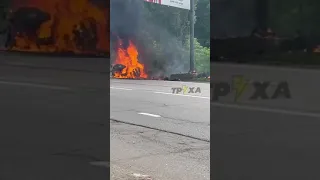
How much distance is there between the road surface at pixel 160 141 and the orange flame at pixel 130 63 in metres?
12.0

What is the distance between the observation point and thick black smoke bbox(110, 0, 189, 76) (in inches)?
880

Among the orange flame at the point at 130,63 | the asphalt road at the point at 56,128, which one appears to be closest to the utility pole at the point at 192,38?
the orange flame at the point at 130,63

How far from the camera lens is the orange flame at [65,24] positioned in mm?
3125

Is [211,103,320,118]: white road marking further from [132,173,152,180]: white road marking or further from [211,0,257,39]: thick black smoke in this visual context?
[132,173,152,180]: white road marking

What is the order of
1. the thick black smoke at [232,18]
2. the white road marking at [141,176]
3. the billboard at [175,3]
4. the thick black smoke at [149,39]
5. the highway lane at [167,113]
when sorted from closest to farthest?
the thick black smoke at [232,18], the white road marking at [141,176], the highway lane at [167,113], the thick black smoke at [149,39], the billboard at [175,3]

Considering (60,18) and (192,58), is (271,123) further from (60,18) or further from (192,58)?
(192,58)

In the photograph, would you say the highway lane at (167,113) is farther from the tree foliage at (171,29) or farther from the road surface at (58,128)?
the tree foliage at (171,29)

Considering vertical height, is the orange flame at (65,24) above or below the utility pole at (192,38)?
below

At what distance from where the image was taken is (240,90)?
2.53 m

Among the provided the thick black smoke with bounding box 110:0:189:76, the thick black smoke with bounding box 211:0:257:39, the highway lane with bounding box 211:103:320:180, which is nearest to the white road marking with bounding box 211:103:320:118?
the highway lane with bounding box 211:103:320:180

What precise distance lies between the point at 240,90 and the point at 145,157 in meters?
2.84

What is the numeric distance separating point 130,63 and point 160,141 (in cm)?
1713

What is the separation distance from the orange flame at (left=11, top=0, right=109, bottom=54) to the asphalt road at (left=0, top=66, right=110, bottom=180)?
0.72 ft

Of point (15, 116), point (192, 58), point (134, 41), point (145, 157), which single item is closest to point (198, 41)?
point (192, 58)
